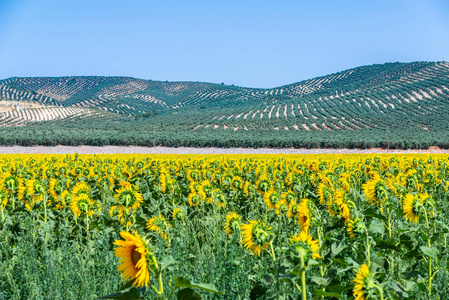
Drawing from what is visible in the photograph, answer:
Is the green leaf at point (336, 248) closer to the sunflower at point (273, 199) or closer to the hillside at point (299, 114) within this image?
the sunflower at point (273, 199)

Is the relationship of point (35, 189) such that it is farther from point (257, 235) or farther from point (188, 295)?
point (188, 295)

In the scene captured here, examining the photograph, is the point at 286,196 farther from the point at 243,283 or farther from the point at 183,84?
the point at 183,84

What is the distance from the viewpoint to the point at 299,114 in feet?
245

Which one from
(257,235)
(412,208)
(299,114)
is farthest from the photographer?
(299,114)

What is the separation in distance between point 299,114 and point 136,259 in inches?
2962

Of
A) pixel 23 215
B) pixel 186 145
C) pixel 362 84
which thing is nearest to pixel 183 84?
pixel 362 84

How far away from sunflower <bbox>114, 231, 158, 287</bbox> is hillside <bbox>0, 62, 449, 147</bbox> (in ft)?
123

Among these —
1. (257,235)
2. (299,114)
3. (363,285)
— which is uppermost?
(299,114)

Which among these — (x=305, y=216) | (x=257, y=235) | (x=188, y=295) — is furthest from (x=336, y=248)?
(x=188, y=295)

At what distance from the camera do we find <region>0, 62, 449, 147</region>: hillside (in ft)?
163

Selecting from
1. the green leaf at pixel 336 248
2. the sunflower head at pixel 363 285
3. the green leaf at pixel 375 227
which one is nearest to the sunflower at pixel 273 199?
the green leaf at pixel 336 248

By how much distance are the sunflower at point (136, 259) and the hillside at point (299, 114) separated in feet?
123

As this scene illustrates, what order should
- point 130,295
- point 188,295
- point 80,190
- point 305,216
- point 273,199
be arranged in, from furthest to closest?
1. point 80,190
2. point 273,199
3. point 305,216
4. point 188,295
5. point 130,295

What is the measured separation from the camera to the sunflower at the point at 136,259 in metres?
1.45
